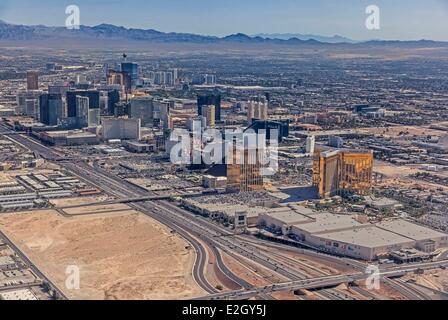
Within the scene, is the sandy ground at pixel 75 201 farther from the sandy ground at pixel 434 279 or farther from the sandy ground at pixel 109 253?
the sandy ground at pixel 434 279

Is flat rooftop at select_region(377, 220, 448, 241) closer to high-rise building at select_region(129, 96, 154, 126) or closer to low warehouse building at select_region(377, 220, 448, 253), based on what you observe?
low warehouse building at select_region(377, 220, 448, 253)

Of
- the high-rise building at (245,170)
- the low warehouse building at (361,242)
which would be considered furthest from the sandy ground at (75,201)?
the low warehouse building at (361,242)

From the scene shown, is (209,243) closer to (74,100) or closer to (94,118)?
(94,118)

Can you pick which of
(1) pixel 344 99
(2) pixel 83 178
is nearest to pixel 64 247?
(2) pixel 83 178

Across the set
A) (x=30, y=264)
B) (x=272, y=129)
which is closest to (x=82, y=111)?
(x=272, y=129)

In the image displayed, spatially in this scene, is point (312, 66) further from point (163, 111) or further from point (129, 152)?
point (129, 152)

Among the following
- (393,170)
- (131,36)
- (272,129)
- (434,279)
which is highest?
(131,36)
